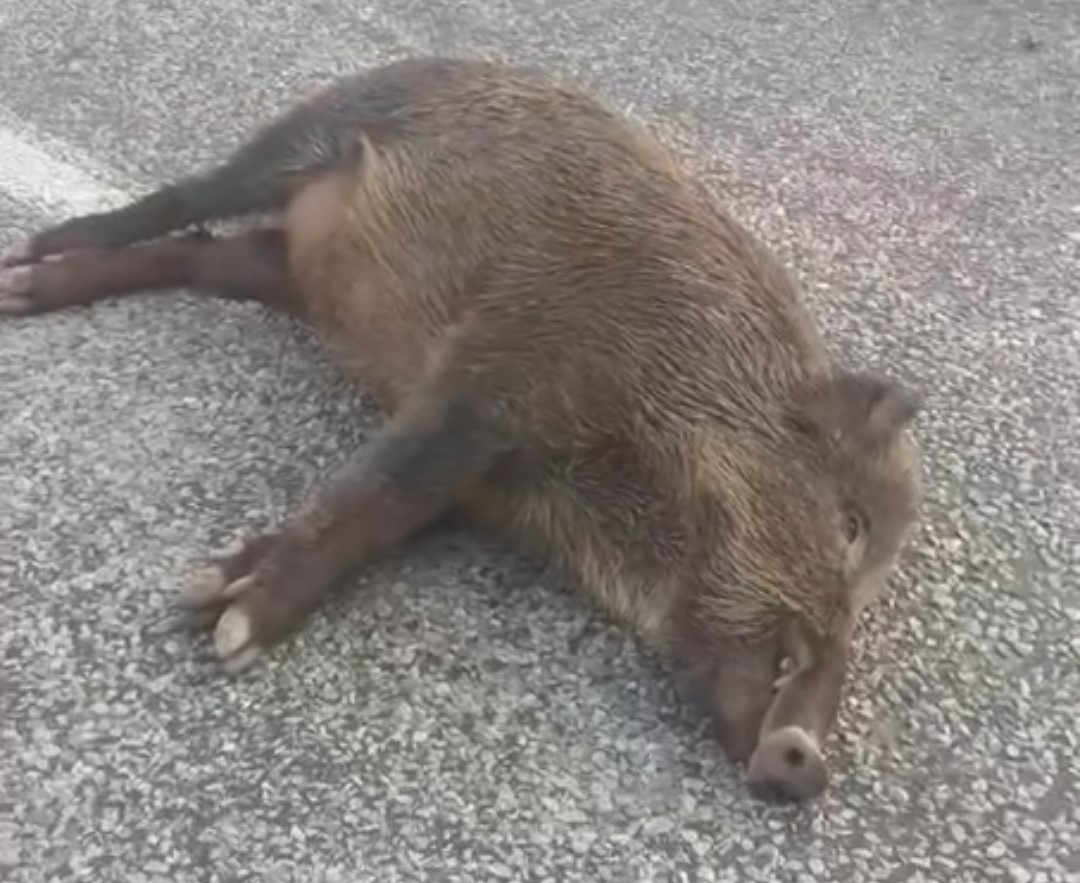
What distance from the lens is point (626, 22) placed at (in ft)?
16.6

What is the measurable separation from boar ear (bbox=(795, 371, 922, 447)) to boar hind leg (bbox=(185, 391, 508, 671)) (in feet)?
1.68

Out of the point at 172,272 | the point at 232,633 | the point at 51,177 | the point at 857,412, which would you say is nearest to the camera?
the point at 232,633

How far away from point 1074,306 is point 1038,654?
1.13 metres

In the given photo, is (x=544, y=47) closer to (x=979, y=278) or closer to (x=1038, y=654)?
(x=979, y=278)

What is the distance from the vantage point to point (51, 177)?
13.5 feet

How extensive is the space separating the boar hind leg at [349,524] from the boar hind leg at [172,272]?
30.2 inches

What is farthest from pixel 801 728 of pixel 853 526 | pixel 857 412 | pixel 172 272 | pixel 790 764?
pixel 172 272

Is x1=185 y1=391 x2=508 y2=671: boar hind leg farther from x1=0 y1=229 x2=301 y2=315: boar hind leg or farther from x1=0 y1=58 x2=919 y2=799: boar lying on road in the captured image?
x1=0 y1=229 x2=301 y2=315: boar hind leg

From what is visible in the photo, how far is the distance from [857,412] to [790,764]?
2.08 feet

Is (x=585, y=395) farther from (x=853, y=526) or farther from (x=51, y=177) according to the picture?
(x=51, y=177)

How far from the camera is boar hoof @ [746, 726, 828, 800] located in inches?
103

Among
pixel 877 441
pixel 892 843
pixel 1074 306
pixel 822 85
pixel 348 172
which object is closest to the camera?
pixel 892 843

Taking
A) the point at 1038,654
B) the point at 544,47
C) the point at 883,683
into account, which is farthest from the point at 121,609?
the point at 544,47

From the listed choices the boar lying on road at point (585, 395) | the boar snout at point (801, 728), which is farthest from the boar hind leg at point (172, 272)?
the boar snout at point (801, 728)
